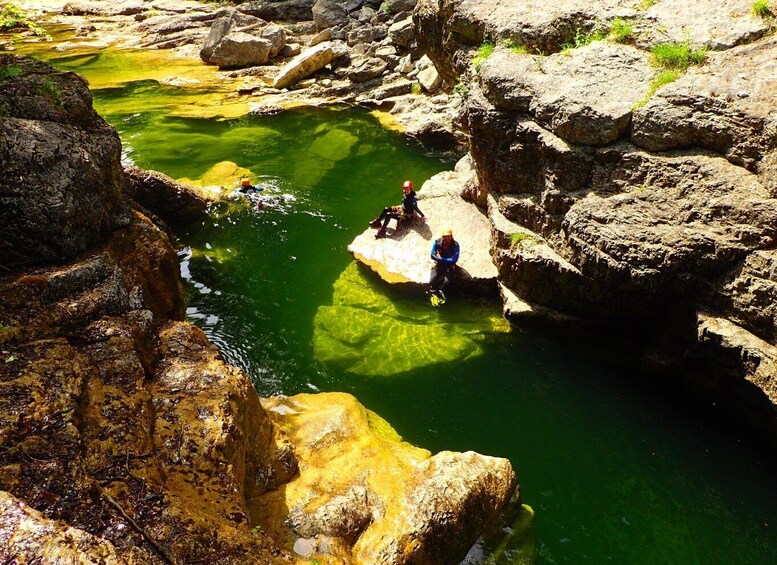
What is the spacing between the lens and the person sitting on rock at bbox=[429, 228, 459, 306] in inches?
415

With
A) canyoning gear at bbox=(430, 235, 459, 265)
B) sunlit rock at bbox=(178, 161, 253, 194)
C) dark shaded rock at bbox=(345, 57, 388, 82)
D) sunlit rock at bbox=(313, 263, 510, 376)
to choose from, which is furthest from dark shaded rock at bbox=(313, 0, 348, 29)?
sunlit rock at bbox=(313, 263, 510, 376)

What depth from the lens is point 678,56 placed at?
8445mm

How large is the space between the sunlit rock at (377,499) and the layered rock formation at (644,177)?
4269 millimetres

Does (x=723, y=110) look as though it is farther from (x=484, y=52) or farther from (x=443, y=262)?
(x=443, y=262)

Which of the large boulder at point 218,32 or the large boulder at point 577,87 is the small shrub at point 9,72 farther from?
the large boulder at point 218,32

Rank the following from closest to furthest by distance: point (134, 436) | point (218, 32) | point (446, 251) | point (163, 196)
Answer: point (134, 436) → point (446, 251) → point (163, 196) → point (218, 32)

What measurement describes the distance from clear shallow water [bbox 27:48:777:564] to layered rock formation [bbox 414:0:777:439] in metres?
0.95

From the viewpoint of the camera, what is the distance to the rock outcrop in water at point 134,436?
3.58m

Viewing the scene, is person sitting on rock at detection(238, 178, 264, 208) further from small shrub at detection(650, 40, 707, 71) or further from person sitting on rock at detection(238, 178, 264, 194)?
small shrub at detection(650, 40, 707, 71)

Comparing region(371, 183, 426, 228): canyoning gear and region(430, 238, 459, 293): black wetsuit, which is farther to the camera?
region(371, 183, 426, 228): canyoning gear

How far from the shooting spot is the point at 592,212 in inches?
343

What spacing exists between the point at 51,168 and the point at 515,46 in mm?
8972

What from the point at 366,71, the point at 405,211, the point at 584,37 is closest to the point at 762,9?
the point at 584,37

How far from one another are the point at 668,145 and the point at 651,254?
183 cm
